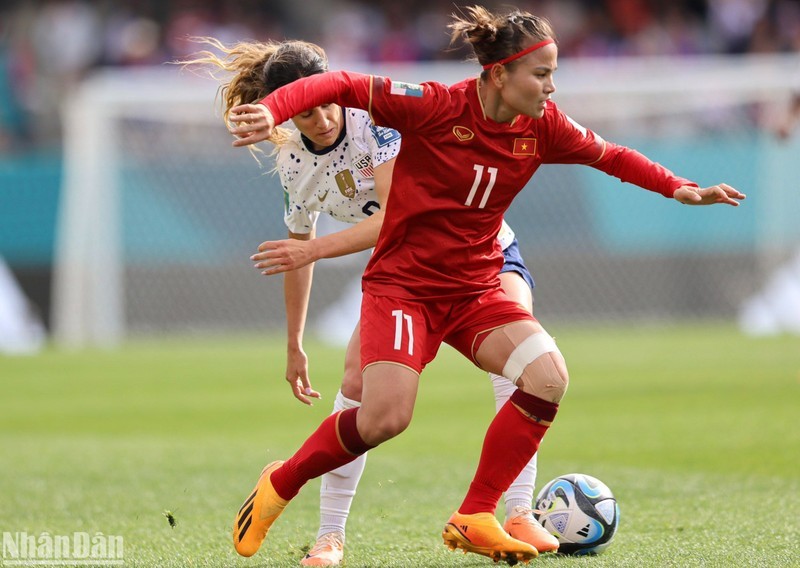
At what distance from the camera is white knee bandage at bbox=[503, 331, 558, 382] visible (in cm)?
486

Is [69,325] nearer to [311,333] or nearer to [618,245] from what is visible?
[311,333]

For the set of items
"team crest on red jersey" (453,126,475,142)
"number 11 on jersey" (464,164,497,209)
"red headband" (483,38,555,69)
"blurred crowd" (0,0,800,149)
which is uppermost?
"red headband" (483,38,555,69)

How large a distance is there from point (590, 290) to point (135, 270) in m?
6.54

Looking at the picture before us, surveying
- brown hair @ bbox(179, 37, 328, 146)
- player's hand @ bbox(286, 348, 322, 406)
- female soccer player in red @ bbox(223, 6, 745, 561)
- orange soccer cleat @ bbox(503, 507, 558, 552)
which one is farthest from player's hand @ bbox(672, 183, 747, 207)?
player's hand @ bbox(286, 348, 322, 406)

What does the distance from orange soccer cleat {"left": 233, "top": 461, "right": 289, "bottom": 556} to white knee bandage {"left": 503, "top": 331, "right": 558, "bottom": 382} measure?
104 centimetres

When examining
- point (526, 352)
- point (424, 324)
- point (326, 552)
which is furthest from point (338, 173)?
point (326, 552)

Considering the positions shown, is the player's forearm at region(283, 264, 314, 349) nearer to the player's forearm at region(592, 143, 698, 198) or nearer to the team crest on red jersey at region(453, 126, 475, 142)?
the team crest on red jersey at region(453, 126, 475, 142)

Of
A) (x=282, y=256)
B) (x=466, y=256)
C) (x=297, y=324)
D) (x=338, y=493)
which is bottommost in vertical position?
(x=338, y=493)

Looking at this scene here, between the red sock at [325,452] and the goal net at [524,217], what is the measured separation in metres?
12.8

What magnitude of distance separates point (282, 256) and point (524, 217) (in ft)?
45.6

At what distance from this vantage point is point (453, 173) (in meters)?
4.84

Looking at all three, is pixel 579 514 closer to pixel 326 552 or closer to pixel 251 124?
pixel 326 552

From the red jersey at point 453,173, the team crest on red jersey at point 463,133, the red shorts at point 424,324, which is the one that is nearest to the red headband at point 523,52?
the red jersey at point 453,173

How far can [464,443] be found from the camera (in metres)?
9.20
